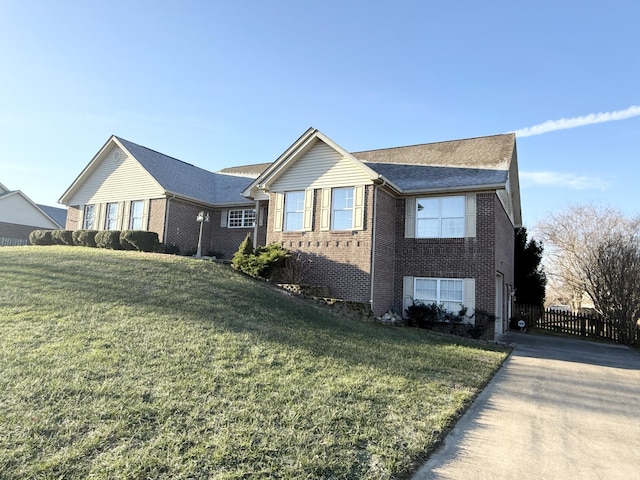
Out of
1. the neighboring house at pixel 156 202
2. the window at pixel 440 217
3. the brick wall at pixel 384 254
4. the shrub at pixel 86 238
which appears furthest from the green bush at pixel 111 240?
the window at pixel 440 217

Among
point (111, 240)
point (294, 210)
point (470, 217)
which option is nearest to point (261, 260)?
point (294, 210)

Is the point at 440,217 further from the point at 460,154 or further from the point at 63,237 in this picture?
the point at 63,237

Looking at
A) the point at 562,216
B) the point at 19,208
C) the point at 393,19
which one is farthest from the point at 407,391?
the point at 19,208

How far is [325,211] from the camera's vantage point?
14.7 meters

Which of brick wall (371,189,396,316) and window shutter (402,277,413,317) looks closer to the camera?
brick wall (371,189,396,316)

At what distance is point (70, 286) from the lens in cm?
944

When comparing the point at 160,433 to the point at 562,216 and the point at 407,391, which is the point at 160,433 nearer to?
the point at 407,391

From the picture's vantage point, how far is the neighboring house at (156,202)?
766 inches

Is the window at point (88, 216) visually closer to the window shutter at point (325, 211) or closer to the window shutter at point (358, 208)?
the window shutter at point (325, 211)

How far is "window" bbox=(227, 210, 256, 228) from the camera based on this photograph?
803 inches

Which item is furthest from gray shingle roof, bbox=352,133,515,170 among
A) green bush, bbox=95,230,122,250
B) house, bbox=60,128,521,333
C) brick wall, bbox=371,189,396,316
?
green bush, bbox=95,230,122,250

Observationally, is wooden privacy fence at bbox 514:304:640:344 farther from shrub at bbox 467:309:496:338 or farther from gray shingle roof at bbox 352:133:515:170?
gray shingle roof at bbox 352:133:515:170

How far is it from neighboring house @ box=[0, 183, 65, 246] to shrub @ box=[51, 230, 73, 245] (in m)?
16.1

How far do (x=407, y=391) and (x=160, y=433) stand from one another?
3536mm
